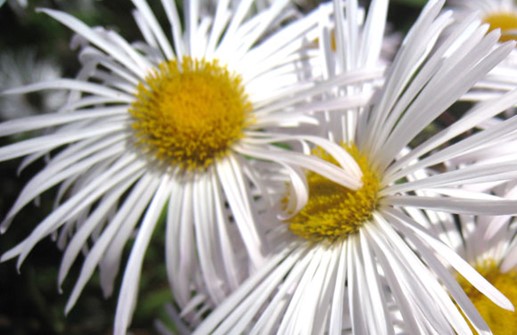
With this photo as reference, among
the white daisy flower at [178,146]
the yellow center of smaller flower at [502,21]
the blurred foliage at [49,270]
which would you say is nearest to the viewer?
the white daisy flower at [178,146]

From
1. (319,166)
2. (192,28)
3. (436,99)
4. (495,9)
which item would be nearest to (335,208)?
(319,166)

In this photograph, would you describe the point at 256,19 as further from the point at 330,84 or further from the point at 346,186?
the point at 346,186

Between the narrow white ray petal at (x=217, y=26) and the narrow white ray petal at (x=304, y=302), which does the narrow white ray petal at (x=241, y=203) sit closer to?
the narrow white ray petal at (x=304, y=302)

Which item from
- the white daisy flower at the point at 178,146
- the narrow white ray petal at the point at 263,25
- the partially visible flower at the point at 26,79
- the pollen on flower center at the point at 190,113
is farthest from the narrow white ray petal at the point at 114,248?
the partially visible flower at the point at 26,79

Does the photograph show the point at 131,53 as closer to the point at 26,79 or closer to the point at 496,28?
the point at 496,28

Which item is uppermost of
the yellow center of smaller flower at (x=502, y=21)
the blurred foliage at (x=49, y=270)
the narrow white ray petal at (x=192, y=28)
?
the yellow center of smaller flower at (x=502, y=21)

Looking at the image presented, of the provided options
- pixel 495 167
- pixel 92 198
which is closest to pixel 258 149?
pixel 92 198

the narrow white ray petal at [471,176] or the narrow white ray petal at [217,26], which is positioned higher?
the narrow white ray petal at [217,26]
